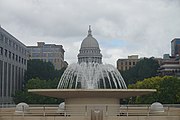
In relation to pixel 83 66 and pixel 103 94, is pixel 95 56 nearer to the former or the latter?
pixel 83 66

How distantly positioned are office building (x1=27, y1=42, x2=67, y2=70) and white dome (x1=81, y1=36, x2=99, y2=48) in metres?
33.1

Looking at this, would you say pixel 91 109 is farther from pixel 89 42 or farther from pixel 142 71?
pixel 89 42

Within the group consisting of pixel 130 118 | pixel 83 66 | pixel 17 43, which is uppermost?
pixel 17 43

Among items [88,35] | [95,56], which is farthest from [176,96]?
[88,35]

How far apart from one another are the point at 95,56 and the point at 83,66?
72.6m

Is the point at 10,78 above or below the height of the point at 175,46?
below

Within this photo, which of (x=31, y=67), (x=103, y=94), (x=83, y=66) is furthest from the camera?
(x=31, y=67)

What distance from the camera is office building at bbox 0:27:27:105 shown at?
66562 mm

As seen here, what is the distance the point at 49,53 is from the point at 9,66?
7664 centimetres

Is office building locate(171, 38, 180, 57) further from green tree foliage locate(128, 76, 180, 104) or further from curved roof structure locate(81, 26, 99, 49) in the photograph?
green tree foliage locate(128, 76, 180, 104)

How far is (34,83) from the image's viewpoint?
220ft

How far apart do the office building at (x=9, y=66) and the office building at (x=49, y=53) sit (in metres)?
61.8

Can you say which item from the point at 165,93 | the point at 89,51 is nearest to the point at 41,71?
the point at 89,51

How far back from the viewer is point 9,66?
7181 cm
